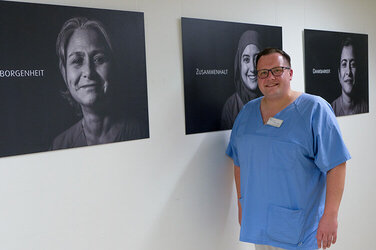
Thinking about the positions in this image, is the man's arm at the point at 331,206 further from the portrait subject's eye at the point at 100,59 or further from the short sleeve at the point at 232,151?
the portrait subject's eye at the point at 100,59

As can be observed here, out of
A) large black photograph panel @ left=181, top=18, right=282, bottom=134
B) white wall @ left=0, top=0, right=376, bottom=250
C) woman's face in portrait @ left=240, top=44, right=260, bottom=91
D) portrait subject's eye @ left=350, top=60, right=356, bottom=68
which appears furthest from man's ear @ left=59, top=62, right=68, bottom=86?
portrait subject's eye @ left=350, top=60, right=356, bottom=68

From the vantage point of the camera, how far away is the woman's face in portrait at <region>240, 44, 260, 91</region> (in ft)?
7.24

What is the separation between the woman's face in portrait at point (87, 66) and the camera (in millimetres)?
1594

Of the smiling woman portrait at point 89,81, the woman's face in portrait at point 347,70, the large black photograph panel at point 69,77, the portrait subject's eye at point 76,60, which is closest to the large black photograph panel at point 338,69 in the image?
the woman's face in portrait at point 347,70

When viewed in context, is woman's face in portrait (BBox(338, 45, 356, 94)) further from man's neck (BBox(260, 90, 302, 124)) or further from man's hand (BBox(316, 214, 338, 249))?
man's hand (BBox(316, 214, 338, 249))

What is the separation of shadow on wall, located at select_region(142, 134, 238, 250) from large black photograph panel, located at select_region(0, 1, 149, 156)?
0.39m

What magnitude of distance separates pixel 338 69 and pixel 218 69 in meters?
1.17

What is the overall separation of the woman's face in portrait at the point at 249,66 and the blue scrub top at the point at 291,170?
0.41 m

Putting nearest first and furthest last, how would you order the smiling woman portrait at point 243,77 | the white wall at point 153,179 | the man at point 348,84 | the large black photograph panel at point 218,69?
the white wall at point 153,179
the large black photograph panel at point 218,69
the smiling woman portrait at point 243,77
the man at point 348,84

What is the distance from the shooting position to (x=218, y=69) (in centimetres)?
209

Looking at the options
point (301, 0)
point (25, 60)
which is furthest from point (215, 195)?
point (301, 0)

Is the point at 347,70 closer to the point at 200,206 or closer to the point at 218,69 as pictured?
the point at 218,69

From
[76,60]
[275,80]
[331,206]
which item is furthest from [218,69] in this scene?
[331,206]

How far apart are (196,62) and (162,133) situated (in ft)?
1.41
